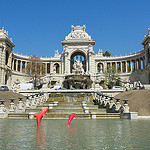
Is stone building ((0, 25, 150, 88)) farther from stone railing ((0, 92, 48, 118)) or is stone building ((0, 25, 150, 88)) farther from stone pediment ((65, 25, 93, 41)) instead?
stone railing ((0, 92, 48, 118))

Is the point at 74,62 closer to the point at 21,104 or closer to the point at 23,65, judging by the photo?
the point at 23,65

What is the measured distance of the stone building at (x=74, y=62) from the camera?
6513 centimetres

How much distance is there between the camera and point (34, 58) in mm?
70000

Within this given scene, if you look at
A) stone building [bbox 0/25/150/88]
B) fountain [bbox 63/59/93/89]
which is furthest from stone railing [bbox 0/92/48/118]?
stone building [bbox 0/25/150/88]

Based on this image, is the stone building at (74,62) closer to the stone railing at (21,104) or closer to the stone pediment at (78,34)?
the stone pediment at (78,34)

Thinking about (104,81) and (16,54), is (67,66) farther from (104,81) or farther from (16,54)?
(16,54)

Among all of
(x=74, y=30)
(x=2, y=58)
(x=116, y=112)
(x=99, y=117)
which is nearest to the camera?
(x=99, y=117)

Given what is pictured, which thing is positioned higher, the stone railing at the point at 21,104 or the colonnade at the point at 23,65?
the colonnade at the point at 23,65


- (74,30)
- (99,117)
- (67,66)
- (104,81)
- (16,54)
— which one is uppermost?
(74,30)

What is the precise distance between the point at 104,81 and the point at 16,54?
39638mm

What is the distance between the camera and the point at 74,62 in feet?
212

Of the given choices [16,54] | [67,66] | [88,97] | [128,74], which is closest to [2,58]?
[16,54]

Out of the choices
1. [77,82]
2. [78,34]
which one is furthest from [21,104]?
[78,34]

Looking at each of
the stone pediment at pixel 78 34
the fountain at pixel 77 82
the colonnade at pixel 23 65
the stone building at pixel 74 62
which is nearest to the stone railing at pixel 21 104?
the fountain at pixel 77 82
